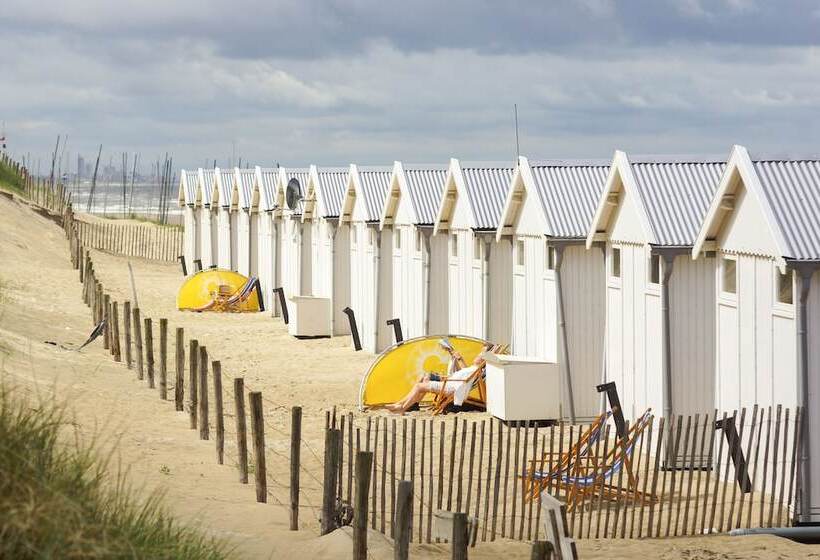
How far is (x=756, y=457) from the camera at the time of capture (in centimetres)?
1512

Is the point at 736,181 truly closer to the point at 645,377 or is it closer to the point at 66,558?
the point at 645,377

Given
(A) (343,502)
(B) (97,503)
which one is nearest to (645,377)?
(A) (343,502)

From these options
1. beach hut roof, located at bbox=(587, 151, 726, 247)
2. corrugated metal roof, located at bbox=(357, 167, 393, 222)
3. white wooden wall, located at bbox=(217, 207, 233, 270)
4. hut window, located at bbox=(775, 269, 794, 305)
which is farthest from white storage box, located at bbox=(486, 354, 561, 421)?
white wooden wall, located at bbox=(217, 207, 233, 270)

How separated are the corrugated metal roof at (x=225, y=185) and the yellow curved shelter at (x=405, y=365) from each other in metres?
32.8

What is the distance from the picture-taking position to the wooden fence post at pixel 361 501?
11.9m

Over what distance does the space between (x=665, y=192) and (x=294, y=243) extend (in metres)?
24.6

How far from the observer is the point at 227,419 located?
924 inches

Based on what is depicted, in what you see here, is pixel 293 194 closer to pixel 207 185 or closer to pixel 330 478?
pixel 207 185

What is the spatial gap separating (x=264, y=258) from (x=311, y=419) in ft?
85.7

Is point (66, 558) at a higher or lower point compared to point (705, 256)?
lower

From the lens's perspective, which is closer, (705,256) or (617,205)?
(705,256)

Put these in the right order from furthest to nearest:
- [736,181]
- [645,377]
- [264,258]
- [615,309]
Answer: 1. [264,258]
2. [615,309]
3. [645,377]
4. [736,181]

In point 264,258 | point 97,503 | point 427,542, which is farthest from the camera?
point 264,258

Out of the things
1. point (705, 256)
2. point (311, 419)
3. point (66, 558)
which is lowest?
point (311, 419)
